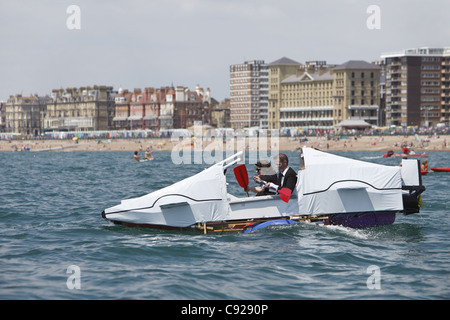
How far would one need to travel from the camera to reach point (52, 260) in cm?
1689

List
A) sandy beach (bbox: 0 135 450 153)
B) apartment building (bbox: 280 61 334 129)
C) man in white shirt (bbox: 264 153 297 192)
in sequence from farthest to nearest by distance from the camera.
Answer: apartment building (bbox: 280 61 334 129), sandy beach (bbox: 0 135 450 153), man in white shirt (bbox: 264 153 297 192)

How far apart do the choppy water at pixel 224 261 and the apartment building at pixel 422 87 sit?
145 metres

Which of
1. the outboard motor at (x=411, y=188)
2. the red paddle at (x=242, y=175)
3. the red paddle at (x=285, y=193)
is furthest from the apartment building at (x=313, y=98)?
the red paddle at (x=285, y=193)

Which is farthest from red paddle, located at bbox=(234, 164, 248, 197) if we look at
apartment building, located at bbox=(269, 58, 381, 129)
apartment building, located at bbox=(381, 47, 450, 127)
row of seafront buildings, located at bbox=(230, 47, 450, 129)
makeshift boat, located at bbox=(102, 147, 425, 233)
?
apartment building, located at bbox=(269, 58, 381, 129)

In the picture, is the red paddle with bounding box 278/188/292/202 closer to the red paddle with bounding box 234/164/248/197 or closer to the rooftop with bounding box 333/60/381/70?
the red paddle with bounding box 234/164/248/197

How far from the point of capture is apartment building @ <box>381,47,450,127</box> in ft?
536

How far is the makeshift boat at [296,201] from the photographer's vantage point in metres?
19.2

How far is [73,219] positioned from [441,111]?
15069cm

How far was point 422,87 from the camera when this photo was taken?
16475cm

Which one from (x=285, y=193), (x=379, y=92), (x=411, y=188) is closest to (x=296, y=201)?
(x=285, y=193)

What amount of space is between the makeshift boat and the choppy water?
1.09ft
